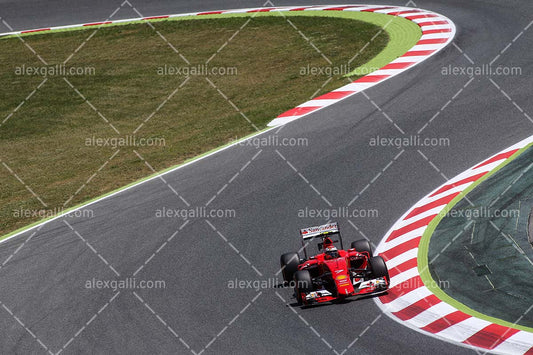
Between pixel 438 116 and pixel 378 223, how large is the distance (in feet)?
13.9

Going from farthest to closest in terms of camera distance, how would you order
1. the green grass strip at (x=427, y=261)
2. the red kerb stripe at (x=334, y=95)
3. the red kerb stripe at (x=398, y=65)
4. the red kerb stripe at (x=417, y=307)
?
1. the red kerb stripe at (x=398, y=65)
2. the red kerb stripe at (x=334, y=95)
3. the red kerb stripe at (x=417, y=307)
4. the green grass strip at (x=427, y=261)

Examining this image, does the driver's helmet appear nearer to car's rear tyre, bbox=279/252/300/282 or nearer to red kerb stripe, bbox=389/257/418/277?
car's rear tyre, bbox=279/252/300/282

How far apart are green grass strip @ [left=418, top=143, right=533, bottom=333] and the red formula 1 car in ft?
2.08

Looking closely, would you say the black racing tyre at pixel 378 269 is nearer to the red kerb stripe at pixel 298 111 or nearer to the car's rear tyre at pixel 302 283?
the car's rear tyre at pixel 302 283

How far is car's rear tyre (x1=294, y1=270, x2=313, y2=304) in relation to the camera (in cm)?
933

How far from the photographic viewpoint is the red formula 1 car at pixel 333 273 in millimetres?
9266

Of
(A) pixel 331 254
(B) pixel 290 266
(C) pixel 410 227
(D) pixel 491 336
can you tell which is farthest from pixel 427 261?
(D) pixel 491 336

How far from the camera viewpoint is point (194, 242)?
38.6 ft

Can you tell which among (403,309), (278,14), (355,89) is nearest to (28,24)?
(278,14)

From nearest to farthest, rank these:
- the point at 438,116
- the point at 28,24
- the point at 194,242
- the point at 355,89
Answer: the point at 194,242 < the point at 438,116 < the point at 355,89 < the point at 28,24

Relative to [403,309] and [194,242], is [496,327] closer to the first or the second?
[403,309]

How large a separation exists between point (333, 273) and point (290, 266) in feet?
2.55

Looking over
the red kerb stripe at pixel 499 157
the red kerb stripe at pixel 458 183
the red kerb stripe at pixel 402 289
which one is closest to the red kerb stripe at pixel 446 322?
the red kerb stripe at pixel 402 289

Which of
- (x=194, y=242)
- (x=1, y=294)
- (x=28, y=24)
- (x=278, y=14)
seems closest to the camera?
(x=1, y=294)
